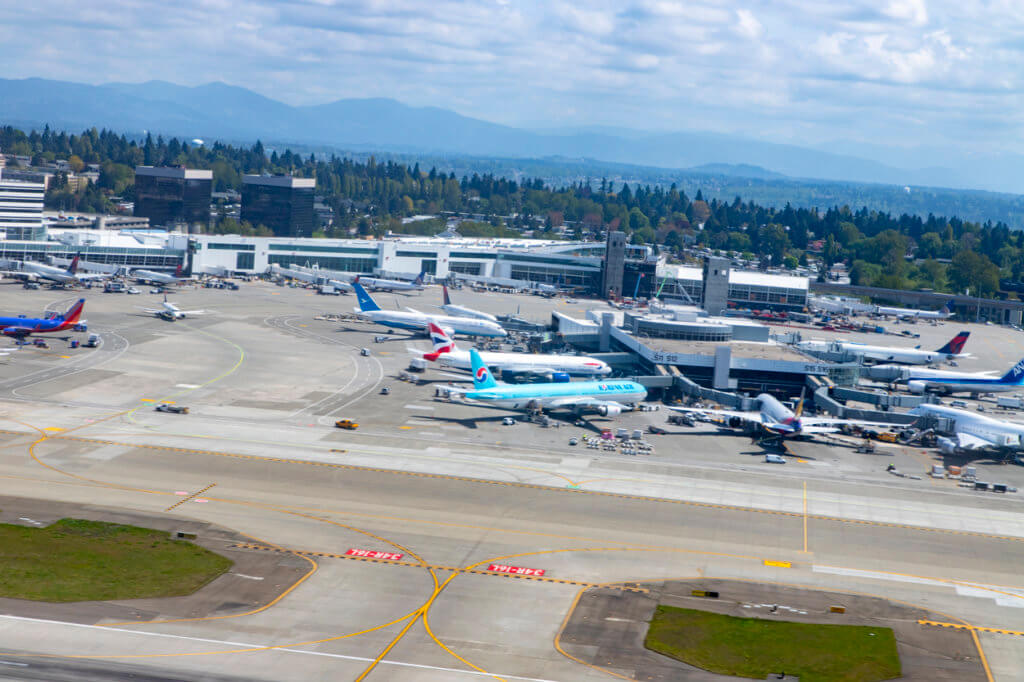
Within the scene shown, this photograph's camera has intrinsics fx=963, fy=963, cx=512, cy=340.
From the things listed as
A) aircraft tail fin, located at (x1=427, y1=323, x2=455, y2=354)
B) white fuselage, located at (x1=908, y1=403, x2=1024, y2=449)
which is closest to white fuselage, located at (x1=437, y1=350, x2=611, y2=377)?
aircraft tail fin, located at (x1=427, y1=323, x2=455, y2=354)

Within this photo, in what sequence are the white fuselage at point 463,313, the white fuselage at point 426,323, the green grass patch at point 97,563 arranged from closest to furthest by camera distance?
the green grass patch at point 97,563 < the white fuselage at point 426,323 < the white fuselage at point 463,313

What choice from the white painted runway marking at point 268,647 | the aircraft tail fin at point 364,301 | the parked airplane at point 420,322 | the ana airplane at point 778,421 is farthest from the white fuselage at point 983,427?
the aircraft tail fin at point 364,301

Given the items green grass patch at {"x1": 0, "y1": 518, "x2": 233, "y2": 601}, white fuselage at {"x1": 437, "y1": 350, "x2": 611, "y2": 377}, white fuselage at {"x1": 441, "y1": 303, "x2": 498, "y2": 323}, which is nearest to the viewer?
green grass patch at {"x1": 0, "y1": 518, "x2": 233, "y2": 601}

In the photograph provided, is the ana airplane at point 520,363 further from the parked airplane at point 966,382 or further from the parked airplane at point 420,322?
the parked airplane at point 966,382

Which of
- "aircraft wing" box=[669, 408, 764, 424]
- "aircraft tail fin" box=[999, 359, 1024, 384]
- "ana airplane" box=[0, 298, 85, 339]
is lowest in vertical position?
"ana airplane" box=[0, 298, 85, 339]

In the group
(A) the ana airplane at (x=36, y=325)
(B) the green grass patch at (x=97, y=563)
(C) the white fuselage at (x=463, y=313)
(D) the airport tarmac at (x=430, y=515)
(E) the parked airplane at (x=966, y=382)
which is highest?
(E) the parked airplane at (x=966, y=382)

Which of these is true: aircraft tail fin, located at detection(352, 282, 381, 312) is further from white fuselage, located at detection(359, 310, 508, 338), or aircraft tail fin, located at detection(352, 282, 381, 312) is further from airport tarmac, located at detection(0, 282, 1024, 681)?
airport tarmac, located at detection(0, 282, 1024, 681)

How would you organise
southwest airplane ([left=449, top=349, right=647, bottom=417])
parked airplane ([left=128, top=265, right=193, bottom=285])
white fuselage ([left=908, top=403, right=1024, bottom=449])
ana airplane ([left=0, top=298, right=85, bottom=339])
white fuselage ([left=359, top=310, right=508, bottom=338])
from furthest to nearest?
parked airplane ([left=128, top=265, right=193, bottom=285]) < white fuselage ([left=359, top=310, right=508, bottom=338]) < ana airplane ([left=0, top=298, right=85, bottom=339]) < southwest airplane ([left=449, top=349, right=647, bottom=417]) < white fuselage ([left=908, top=403, right=1024, bottom=449])
